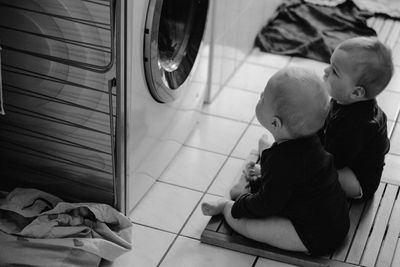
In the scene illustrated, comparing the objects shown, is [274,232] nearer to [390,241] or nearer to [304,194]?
[304,194]

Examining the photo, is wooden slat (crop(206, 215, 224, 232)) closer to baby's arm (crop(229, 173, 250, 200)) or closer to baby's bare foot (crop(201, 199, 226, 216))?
baby's bare foot (crop(201, 199, 226, 216))

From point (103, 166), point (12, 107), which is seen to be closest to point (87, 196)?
→ point (103, 166)

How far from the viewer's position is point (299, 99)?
1985 mm

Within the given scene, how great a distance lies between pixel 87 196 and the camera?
2252mm

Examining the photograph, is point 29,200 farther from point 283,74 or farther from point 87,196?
point 283,74

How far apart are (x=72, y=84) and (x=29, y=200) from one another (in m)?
0.40

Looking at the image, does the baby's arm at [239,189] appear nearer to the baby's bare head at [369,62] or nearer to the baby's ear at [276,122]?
the baby's ear at [276,122]

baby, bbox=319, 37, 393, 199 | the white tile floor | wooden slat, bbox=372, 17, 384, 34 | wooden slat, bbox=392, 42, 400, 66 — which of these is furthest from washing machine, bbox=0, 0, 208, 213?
wooden slat, bbox=372, 17, 384, 34

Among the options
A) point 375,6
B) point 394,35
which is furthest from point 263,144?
point 375,6

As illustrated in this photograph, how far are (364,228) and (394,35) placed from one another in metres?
1.73

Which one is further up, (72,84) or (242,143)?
(72,84)

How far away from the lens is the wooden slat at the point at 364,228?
2119 mm

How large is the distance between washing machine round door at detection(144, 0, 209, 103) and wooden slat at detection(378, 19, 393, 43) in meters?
1.35

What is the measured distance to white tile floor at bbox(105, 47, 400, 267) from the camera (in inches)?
83.8
